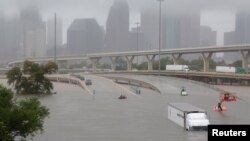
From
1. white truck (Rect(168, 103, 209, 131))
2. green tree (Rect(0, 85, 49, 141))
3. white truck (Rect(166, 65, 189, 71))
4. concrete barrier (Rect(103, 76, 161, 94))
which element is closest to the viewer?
green tree (Rect(0, 85, 49, 141))

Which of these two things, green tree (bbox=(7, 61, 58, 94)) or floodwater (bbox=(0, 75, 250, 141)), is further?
green tree (bbox=(7, 61, 58, 94))

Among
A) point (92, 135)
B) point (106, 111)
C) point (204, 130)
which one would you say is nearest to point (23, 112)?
point (92, 135)

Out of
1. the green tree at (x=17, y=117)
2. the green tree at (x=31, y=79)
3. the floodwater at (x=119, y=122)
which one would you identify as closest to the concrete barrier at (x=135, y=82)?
the green tree at (x=31, y=79)

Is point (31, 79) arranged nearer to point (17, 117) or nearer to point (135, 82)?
point (135, 82)

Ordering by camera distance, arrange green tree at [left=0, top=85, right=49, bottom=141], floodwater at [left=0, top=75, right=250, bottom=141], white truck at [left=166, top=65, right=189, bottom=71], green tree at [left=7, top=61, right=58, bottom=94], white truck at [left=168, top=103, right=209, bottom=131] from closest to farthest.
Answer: green tree at [left=0, top=85, right=49, bottom=141] → floodwater at [left=0, top=75, right=250, bottom=141] → white truck at [left=168, top=103, right=209, bottom=131] → green tree at [left=7, top=61, right=58, bottom=94] → white truck at [left=166, top=65, right=189, bottom=71]

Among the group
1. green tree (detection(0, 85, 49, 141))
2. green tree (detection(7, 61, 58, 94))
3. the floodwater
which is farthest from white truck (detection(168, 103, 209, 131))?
green tree (detection(7, 61, 58, 94))

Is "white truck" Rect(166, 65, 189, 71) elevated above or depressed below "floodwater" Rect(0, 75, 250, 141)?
above

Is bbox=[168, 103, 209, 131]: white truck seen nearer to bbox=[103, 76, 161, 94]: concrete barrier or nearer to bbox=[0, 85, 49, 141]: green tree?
bbox=[0, 85, 49, 141]: green tree
